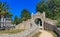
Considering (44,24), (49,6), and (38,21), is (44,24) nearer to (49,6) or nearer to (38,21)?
(38,21)

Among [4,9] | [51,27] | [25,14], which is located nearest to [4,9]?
[4,9]

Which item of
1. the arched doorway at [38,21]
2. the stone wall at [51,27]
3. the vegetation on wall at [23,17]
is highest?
the vegetation on wall at [23,17]

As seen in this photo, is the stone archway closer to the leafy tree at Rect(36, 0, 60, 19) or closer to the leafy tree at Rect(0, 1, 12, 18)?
the leafy tree at Rect(36, 0, 60, 19)

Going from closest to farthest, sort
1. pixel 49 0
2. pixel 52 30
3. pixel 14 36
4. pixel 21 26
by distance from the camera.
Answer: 1. pixel 14 36
2. pixel 52 30
3. pixel 21 26
4. pixel 49 0

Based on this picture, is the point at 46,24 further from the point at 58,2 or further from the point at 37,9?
the point at 37,9

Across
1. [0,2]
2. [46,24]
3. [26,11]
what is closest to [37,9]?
[26,11]

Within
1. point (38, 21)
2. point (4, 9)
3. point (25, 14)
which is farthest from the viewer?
point (25, 14)

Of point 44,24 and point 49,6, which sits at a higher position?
point 49,6

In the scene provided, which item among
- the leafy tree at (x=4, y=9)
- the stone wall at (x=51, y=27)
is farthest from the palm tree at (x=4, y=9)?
the stone wall at (x=51, y=27)

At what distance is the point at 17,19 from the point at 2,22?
22.6 metres

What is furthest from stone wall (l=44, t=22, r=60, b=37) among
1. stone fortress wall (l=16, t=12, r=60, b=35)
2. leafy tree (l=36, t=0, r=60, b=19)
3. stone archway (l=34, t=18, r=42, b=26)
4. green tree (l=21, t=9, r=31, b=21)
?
green tree (l=21, t=9, r=31, b=21)

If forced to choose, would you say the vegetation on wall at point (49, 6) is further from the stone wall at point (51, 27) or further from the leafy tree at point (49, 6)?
the stone wall at point (51, 27)

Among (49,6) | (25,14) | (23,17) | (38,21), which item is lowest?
(38,21)

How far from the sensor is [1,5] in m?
40.8
